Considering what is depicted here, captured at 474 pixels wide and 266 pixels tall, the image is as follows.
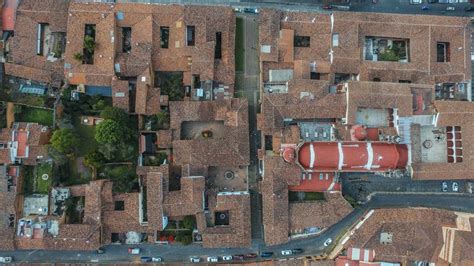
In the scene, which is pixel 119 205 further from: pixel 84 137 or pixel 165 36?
pixel 165 36

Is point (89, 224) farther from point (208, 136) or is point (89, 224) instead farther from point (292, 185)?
point (292, 185)

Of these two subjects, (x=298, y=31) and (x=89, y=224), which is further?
(x=298, y=31)

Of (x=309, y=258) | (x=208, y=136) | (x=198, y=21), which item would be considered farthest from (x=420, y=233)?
(x=198, y=21)

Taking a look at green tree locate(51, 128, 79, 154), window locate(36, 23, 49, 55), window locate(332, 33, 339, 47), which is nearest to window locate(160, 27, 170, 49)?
window locate(36, 23, 49, 55)

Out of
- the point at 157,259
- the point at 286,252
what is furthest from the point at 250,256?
the point at 157,259

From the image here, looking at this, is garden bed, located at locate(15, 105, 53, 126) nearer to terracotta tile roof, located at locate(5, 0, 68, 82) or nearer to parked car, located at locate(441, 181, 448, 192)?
terracotta tile roof, located at locate(5, 0, 68, 82)

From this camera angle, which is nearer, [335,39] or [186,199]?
[186,199]
